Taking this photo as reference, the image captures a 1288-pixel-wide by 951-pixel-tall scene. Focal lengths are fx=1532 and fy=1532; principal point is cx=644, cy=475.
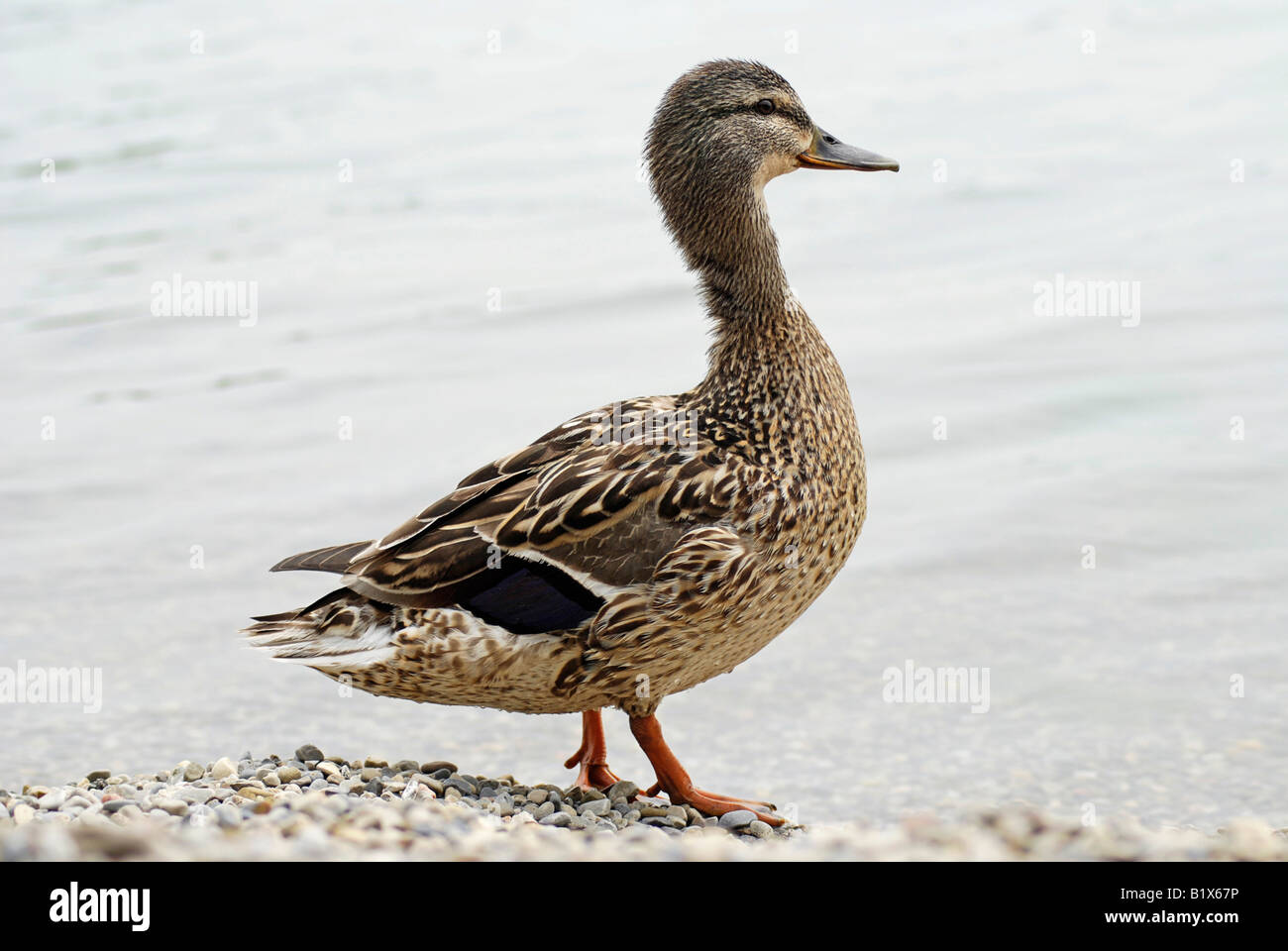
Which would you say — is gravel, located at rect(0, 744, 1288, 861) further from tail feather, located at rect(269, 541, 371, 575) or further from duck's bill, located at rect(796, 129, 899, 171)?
duck's bill, located at rect(796, 129, 899, 171)

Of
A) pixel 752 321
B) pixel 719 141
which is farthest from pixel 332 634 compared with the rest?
pixel 719 141

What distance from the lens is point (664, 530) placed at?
481 centimetres

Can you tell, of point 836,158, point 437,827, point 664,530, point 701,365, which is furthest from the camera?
point 701,365

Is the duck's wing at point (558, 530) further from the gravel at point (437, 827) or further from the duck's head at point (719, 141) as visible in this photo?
the duck's head at point (719, 141)

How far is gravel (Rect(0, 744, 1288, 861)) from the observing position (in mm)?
3449

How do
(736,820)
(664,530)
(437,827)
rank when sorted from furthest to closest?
1. (736,820)
2. (664,530)
3. (437,827)

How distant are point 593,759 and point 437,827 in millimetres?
1439

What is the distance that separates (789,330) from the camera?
17.4 ft

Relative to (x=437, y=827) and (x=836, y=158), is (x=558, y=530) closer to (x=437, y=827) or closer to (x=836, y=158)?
(x=437, y=827)

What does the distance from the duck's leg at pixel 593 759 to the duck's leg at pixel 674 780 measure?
279 mm

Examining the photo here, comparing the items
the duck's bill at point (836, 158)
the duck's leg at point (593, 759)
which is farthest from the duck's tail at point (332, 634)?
the duck's bill at point (836, 158)

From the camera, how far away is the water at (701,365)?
6738 millimetres

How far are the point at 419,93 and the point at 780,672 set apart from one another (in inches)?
514

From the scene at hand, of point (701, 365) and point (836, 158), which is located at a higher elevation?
point (836, 158)
